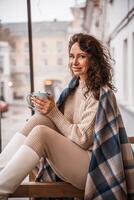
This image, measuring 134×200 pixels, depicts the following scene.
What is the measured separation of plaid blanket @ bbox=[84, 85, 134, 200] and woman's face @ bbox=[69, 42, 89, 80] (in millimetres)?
152

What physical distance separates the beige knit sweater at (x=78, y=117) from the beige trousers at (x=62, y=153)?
0.13 feet

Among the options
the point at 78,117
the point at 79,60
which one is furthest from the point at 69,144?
the point at 79,60

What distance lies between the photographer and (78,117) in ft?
3.76

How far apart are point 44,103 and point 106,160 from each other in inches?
11.9

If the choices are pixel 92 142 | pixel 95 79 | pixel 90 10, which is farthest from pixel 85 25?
pixel 92 142

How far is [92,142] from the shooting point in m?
1.06

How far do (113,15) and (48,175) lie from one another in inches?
49.2

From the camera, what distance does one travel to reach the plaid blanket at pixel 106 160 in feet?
3.27

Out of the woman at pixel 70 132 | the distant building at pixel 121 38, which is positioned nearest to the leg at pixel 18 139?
the woman at pixel 70 132

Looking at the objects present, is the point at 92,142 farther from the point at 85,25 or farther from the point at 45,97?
the point at 85,25

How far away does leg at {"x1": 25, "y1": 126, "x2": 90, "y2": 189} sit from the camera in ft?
3.31

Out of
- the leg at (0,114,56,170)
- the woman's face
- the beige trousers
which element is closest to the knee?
the beige trousers

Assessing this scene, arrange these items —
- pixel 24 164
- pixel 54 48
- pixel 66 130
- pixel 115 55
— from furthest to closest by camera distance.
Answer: pixel 54 48 → pixel 115 55 → pixel 66 130 → pixel 24 164

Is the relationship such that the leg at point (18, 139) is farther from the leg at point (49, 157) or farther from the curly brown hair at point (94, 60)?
the curly brown hair at point (94, 60)
